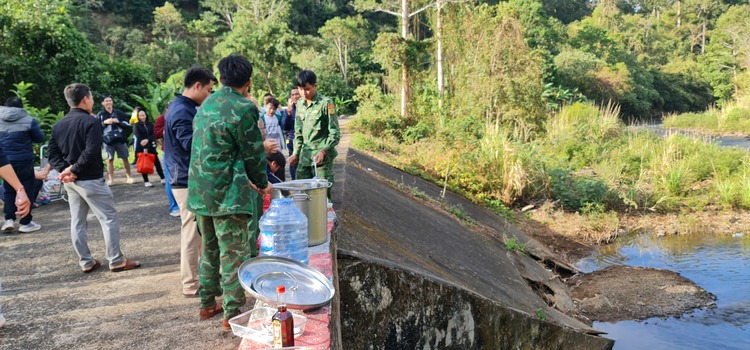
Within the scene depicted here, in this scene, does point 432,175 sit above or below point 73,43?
below

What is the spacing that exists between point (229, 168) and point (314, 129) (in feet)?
8.88

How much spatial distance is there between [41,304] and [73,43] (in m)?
14.2

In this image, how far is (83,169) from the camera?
5027mm

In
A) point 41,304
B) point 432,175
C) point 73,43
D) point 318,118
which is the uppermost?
point 73,43

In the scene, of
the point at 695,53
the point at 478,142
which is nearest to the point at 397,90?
the point at 478,142

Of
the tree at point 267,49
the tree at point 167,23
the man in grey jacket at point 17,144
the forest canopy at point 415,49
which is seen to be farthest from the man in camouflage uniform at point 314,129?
the tree at point 167,23

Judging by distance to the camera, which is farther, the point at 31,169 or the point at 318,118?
the point at 31,169

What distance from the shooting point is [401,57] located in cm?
1888

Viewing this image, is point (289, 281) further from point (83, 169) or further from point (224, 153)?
point (83, 169)

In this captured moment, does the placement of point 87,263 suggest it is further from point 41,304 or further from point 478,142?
point 478,142

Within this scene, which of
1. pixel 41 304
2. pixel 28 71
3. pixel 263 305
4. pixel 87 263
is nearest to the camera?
pixel 263 305

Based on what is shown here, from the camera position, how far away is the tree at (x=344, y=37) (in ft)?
127

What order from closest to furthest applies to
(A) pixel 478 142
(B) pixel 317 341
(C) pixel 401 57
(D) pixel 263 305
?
(B) pixel 317 341
(D) pixel 263 305
(A) pixel 478 142
(C) pixel 401 57

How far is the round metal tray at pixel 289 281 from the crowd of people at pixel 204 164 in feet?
0.94
